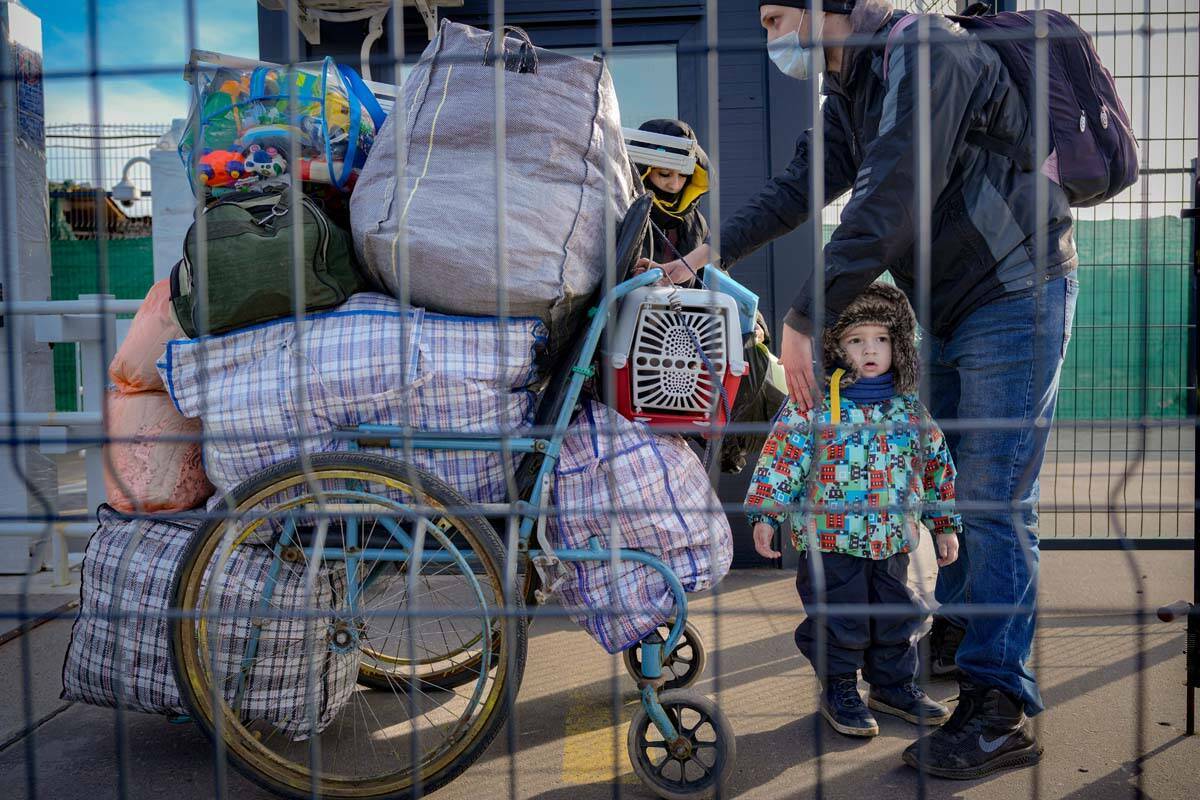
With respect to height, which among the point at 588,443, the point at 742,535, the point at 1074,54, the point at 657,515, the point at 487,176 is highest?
the point at 1074,54

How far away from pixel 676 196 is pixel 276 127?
1626 millimetres

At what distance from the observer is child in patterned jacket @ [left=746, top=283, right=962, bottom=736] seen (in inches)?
108

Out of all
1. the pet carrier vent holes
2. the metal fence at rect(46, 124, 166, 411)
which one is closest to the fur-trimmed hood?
the pet carrier vent holes

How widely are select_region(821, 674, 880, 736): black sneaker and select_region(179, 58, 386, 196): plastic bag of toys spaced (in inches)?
73.2

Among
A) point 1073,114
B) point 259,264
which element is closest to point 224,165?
point 259,264

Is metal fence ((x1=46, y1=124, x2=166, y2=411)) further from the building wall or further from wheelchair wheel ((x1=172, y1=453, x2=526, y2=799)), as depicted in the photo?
wheelchair wheel ((x1=172, y1=453, x2=526, y2=799))

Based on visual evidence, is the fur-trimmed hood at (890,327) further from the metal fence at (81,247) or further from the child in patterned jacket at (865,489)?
the metal fence at (81,247)

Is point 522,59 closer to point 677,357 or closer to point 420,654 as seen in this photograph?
point 677,357

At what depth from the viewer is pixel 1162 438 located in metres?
4.41

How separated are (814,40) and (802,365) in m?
0.91

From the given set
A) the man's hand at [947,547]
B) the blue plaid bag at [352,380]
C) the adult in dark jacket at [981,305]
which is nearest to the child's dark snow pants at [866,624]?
the man's hand at [947,547]

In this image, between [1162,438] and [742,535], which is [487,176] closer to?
[742,535]

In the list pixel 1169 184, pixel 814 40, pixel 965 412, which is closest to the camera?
pixel 814 40

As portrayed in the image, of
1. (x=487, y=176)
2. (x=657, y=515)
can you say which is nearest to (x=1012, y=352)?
(x=657, y=515)
